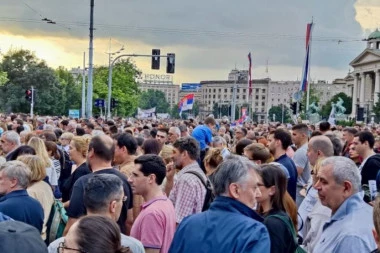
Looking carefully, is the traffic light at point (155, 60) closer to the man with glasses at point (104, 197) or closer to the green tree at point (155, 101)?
the man with glasses at point (104, 197)

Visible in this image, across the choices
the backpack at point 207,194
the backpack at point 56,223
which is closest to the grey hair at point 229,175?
the backpack at point 207,194

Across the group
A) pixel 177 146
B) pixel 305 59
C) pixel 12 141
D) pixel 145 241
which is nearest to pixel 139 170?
pixel 145 241

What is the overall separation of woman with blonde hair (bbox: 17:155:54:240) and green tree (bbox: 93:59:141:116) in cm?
7432

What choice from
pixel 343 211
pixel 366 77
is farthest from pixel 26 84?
pixel 343 211

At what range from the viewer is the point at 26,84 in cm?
7550

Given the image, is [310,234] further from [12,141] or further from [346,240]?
[12,141]

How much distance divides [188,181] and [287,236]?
1.88 m

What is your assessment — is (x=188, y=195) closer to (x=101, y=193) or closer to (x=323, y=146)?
(x=101, y=193)

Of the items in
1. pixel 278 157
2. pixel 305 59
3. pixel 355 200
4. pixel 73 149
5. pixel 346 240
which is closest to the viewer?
pixel 346 240

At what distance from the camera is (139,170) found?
5.74 m

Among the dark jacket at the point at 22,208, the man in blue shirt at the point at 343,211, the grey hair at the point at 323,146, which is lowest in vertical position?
the dark jacket at the point at 22,208

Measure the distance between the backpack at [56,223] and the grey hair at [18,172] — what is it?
78 centimetres

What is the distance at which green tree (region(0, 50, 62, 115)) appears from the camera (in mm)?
74938

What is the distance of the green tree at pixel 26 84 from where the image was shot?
74.9m
